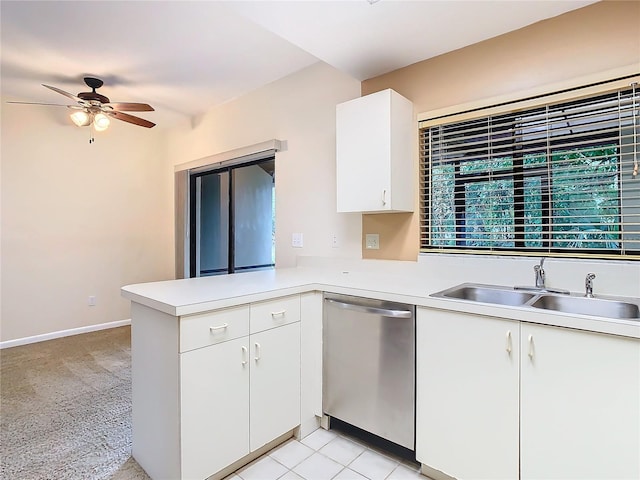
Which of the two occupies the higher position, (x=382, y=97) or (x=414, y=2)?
(x=414, y=2)

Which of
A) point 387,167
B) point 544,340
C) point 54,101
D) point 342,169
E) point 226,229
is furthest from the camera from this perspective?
point 226,229

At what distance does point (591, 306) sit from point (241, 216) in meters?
3.32

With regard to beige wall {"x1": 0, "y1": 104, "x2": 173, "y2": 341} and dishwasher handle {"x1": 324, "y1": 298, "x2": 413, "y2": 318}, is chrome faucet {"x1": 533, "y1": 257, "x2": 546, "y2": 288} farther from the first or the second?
beige wall {"x1": 0, "y1": 104, "x2": 173, "y2": 341}

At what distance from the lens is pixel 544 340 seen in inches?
53.4

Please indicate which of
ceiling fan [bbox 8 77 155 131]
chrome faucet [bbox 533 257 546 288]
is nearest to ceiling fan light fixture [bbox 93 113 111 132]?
ceiling fan [bbox 8 77 155 131]

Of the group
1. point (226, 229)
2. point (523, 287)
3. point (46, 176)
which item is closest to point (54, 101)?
point (46, 176)

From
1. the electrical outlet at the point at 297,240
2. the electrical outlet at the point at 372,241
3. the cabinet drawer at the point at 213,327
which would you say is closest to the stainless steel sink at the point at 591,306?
the electrical outlet at the point at 372,241

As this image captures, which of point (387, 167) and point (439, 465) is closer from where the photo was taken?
point (439, 465)

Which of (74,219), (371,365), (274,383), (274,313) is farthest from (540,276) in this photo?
(74,219)

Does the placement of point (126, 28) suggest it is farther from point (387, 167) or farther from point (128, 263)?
point (128, 263)

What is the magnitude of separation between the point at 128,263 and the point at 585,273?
4822 millimetres

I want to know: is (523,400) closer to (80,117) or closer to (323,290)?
(323,290)

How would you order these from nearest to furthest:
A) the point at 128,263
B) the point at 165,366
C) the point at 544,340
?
Result: the point at 544,340 < the point at 165,366 < the point at 128,263

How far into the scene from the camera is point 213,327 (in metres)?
1.58
